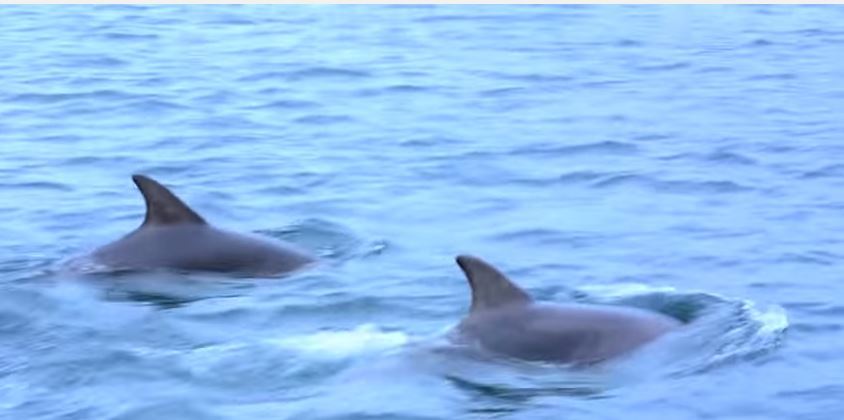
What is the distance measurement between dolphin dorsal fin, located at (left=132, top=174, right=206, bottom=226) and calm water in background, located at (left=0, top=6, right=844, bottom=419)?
0.42 metres

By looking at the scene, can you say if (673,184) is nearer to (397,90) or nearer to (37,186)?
(37,186)

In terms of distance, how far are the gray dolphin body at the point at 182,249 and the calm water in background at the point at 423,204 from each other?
168 mm

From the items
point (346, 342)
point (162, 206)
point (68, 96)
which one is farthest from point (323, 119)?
point (346, 342)

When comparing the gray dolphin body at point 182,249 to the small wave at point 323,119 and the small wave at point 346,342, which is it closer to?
the small wave at point 346,342

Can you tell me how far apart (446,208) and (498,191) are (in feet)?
2.65

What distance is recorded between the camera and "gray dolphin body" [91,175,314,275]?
13477 mm

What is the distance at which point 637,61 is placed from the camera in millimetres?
25047

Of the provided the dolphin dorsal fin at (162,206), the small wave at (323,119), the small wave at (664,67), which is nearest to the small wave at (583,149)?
the small wave at (323,119)

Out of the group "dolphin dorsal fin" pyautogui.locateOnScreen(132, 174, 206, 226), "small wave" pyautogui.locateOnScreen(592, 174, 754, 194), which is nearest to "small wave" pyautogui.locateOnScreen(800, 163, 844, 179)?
"small wave" pyautogui.locateOnScreen(592, 174, 754, 194)

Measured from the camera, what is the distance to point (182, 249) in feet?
44.4

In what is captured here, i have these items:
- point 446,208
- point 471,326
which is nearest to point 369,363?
point 471,326

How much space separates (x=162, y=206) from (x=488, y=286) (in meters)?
3.06

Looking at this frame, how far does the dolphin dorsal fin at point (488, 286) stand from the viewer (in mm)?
11102

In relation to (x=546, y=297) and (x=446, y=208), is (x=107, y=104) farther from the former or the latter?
(x=546, y=297)
